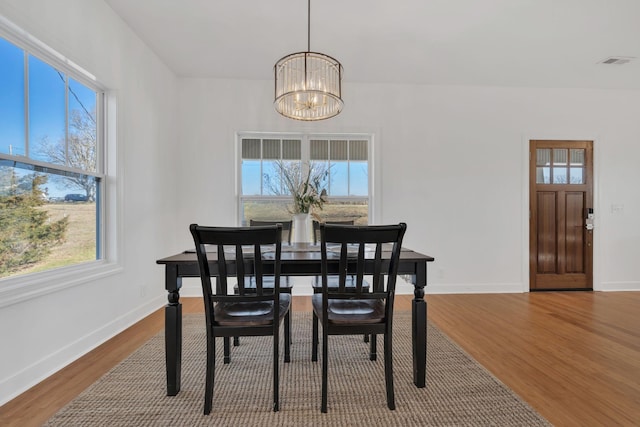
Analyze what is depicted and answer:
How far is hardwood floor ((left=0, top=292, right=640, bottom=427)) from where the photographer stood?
1643 millimetres

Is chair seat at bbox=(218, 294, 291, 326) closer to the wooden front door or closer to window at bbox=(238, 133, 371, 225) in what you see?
window at bbox=(238, 133, 371, 225)

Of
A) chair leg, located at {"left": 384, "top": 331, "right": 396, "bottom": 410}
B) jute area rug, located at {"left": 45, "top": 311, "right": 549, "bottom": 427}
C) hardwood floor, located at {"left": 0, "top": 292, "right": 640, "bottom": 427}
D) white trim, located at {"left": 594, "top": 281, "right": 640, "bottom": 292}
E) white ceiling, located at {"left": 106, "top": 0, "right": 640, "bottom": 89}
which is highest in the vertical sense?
white ceiling, located at {"left": 106, "top": 0, "right": 640, "bottom": 89}

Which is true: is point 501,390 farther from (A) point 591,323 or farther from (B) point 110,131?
(B) point 110,131

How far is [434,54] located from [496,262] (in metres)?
2.75

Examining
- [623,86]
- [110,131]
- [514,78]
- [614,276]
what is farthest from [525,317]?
[110,131]

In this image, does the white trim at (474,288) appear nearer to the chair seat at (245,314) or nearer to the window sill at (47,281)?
the chair seat at (245,314)

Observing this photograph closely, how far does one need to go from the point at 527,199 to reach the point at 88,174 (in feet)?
16.2

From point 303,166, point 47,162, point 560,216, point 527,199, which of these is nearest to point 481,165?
point 527,199

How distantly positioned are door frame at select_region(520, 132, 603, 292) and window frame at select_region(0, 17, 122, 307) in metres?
4.74

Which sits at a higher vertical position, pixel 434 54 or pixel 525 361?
pixel 434 54

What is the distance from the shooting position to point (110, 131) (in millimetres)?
2713

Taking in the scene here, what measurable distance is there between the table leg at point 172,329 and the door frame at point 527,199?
4.24m

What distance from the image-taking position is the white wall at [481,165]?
13.2 feet

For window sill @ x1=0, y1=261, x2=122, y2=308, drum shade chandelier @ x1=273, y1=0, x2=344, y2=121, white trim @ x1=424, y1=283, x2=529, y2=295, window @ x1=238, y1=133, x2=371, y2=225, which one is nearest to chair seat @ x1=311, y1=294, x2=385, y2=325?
drum shade chandelier @ x1=273, y1=0, x2=344, y2=121
